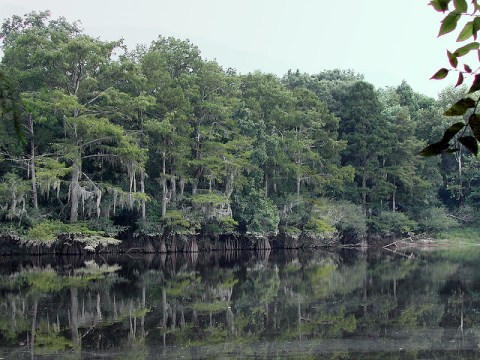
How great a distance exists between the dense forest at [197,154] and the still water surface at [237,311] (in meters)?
3.83

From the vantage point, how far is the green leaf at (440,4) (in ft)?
5.37

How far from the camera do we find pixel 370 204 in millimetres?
37344

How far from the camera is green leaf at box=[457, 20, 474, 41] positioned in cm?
172

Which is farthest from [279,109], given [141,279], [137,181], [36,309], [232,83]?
[36,309]

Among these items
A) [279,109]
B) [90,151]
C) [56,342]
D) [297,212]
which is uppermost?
[279,109]

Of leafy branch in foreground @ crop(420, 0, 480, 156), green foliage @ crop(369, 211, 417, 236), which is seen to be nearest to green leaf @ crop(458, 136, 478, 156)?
leafy branch in foreground @ crop(420, 0, 480, 156)

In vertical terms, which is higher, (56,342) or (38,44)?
(38,44)

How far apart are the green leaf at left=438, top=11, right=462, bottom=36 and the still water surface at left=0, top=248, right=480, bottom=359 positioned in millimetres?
9028

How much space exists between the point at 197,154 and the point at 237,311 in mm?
17165

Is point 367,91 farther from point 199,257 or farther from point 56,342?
point 56,342

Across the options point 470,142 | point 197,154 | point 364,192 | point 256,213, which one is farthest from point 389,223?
point 470,142

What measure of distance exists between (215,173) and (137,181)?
13.4ft

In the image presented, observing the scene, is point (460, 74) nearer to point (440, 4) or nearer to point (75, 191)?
point (440, 4)

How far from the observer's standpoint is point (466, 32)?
1730 millimetres
